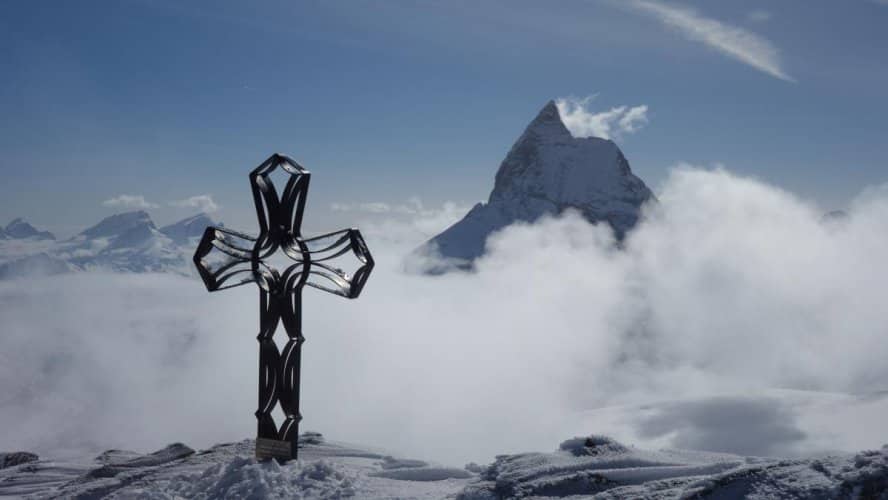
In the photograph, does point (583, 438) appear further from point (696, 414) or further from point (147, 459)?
point (696, 414)

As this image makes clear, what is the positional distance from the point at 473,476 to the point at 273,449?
3.51 m

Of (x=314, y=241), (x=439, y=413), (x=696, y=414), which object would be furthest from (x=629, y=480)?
(x=439, y=413)

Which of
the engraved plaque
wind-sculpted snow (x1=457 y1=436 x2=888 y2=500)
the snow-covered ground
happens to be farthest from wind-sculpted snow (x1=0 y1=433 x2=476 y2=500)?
wind-sculpted snow (x1=457 y1=436 x2=888 y2=500)

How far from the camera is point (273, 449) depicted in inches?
496

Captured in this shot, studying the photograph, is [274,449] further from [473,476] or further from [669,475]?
[669,475]

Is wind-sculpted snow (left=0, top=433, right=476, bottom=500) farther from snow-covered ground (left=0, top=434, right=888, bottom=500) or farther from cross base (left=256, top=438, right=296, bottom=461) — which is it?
cross base (left=256, top=438, right=296, bottom=461)

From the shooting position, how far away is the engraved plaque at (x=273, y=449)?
1249cm

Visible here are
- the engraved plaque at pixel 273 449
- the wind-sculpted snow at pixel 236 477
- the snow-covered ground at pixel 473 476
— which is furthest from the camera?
the engraved plaque at pixel 273 449

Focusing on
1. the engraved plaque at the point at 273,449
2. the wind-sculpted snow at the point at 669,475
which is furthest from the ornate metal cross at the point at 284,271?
the wind-sculpted snow at the point at 669,475

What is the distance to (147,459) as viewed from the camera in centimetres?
1434

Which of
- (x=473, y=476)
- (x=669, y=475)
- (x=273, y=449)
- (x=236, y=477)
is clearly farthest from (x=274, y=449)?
(x=669, y=475)

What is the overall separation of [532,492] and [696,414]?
8393cm

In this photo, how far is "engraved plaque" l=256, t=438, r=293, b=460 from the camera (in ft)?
41.0

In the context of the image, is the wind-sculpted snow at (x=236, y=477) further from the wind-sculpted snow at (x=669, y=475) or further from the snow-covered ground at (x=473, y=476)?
the wind-sculpted snow at (x=669, y=475)
